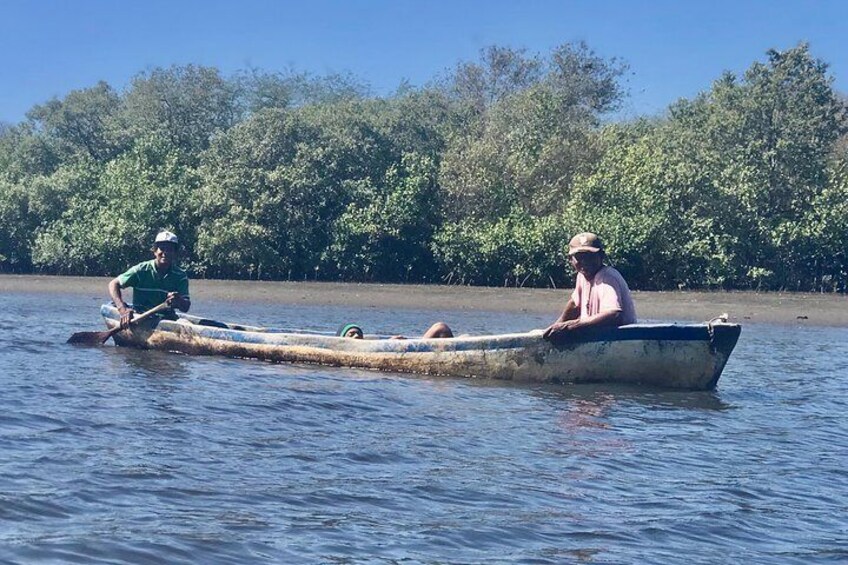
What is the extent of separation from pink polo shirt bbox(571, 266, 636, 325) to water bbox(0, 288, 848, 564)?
31.7 inches

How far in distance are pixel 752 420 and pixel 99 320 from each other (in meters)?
14.1

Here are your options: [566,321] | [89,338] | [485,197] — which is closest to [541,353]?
[566,321]

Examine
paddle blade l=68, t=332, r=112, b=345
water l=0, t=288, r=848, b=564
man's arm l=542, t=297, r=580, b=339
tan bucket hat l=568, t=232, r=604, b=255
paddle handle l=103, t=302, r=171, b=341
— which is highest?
tan bucket hat l=568, t=232, r=604, b=255

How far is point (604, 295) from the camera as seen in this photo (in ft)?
38.5

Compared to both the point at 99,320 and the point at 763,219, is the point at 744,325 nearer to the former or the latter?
the point at 763,219

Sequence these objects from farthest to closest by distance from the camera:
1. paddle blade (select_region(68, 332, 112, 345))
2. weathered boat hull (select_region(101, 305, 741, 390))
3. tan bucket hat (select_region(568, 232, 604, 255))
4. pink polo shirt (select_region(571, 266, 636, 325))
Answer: paddle blade (select_region(68, 332, 112, 345))
weathered boat hull (select_region(101, 305, 741, 390))
pink polo shirt (select_region(571, 266, 636, 325))
tan bucket hat (select_region(568, 232, 604, 255))

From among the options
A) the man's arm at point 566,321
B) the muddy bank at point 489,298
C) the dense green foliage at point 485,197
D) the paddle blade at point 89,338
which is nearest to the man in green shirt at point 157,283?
the paddle blade at point 89,338

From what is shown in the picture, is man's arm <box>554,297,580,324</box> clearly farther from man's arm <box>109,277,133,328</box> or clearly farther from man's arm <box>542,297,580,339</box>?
man's arm <box>109,277,133,328</box>

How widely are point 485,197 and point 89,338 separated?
18.4 meters

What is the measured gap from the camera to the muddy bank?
80.2ft

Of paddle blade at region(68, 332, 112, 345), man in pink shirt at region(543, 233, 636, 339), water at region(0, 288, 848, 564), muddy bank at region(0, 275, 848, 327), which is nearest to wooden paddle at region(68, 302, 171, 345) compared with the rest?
paddle blade at region(68, 332, 112, 345)

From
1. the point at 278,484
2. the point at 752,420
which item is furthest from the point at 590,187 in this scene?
the point at 278,484

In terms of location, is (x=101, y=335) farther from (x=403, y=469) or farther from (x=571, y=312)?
(x=403, y=469)

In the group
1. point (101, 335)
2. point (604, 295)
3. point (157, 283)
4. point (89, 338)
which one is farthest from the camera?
point (89, 338)
